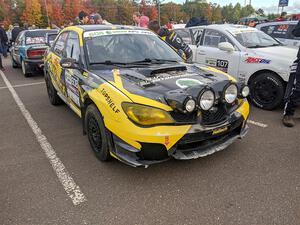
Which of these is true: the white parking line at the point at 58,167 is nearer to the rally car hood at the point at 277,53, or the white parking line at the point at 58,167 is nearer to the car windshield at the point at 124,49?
the car windshield at the point at 124,49

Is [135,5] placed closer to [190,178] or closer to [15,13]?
[15,13]

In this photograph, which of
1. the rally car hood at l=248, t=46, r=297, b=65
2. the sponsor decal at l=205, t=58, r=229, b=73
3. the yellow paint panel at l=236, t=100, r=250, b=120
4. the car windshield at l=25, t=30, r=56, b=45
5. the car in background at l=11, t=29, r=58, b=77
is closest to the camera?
the yellow paint panel at l=236, t=100, r=250, b=120

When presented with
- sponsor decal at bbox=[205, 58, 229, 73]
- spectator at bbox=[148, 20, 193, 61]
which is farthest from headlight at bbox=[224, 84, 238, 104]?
sponsor decal at bbox=[205, 58, 229, 73]

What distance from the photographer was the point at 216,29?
6.15 metres

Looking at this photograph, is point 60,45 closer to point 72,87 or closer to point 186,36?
point 72,87

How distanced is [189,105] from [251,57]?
3.09 meters

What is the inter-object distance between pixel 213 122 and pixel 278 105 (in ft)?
9.09

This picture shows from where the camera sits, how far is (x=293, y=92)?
4.36 meters

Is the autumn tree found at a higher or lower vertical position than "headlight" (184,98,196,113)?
higher

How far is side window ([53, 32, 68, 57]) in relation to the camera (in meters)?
4.79

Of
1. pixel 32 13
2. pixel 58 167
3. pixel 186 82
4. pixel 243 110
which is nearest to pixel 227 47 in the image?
pixel 243 110

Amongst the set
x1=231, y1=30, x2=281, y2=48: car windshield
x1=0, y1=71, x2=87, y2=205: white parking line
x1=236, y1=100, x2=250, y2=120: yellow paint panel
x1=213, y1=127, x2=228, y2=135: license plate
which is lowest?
x1=0, y1=71, x2=87, y2=205: white parking line

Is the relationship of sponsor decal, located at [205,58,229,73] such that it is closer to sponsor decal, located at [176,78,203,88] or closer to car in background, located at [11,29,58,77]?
sponsor decal, located at [176,78,203,88]

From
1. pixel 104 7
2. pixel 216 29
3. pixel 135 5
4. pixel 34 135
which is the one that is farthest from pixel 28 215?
pixel 135 5
